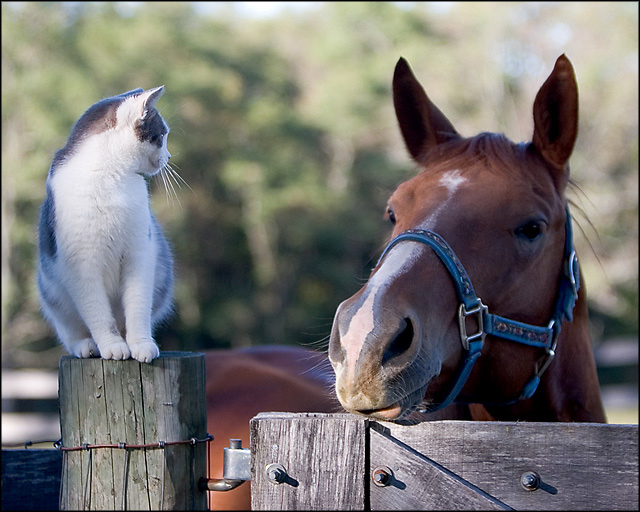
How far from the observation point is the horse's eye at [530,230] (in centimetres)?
204

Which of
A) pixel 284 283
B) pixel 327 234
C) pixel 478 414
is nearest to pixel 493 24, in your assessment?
pixel 327 234

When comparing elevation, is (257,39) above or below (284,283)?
above

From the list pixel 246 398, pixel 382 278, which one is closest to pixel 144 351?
pixel 382 278

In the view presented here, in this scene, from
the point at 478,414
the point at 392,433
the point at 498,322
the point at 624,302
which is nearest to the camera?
the point at 392,433

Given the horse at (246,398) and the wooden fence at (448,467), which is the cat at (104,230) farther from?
the horse at (246,398)

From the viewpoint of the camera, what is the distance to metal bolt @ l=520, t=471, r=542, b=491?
4.88 ft

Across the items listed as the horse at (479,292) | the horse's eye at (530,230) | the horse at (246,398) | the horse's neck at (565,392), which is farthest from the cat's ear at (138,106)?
the horse's neck at (565,392)

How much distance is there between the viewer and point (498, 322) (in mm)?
1967

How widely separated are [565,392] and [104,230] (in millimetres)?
1642

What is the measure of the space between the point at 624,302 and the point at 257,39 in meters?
15.1

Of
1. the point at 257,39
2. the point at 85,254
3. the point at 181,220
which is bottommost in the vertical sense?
the point at 85,254

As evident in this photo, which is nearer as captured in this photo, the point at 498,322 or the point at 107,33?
the point at 498,322

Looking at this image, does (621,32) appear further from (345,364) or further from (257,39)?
(345,364)

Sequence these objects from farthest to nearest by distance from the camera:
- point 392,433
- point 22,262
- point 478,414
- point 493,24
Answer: point 493,24 < point 22,262 < point 478,414 < point 392,433
